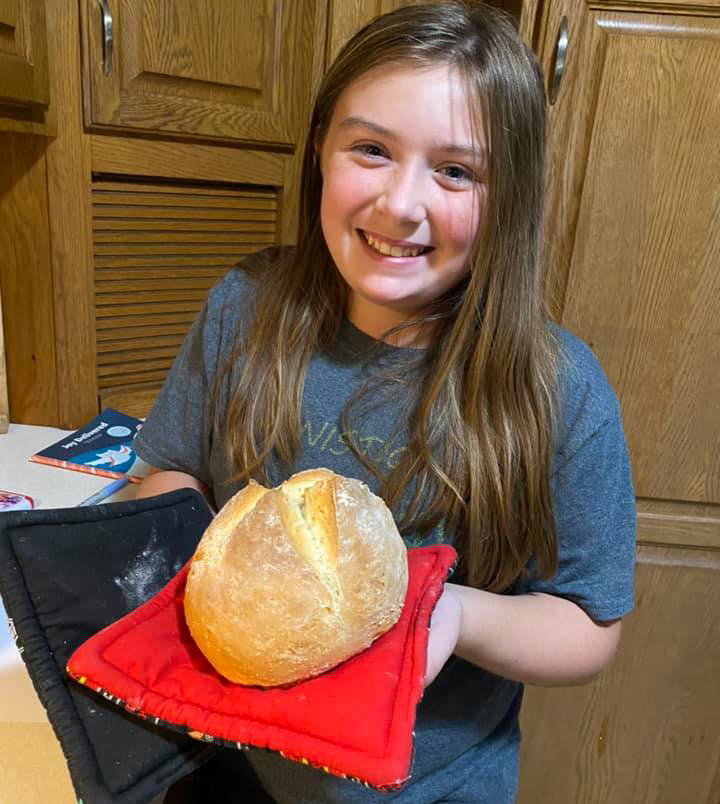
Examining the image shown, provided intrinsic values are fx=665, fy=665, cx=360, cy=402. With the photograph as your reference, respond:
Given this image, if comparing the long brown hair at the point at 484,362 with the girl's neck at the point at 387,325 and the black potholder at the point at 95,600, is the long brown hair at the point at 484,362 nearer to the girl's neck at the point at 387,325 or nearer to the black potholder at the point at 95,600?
the girl's neck at the point at 387,325

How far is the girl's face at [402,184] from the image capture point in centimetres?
73

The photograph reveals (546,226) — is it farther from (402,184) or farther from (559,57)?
(402,184)

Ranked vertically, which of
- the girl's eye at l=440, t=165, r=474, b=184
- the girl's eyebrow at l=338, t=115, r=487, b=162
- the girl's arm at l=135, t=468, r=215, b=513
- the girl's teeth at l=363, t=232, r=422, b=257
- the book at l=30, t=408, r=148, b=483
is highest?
the girl's eyebrow at l=338, t=115, r=487, b=162

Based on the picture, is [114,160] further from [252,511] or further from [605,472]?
[605,472]

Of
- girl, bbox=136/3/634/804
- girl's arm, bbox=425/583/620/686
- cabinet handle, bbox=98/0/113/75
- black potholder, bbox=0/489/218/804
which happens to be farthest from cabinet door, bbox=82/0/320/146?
girl's arm, bbox=425/583/620/686

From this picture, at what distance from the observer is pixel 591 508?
84 cm

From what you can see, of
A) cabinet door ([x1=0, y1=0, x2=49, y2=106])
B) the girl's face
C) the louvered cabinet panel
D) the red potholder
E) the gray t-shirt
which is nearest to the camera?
the red potholder

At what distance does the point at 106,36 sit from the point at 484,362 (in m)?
0.82

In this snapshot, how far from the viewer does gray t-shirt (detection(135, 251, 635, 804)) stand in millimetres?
834

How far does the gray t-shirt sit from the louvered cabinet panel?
0.48 metres

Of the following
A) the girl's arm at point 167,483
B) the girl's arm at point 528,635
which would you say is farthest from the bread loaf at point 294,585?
the girl's arm at point 167,483

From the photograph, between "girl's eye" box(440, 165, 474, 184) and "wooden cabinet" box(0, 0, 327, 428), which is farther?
"wooden cabinet" box(0, 0, 327, 428)

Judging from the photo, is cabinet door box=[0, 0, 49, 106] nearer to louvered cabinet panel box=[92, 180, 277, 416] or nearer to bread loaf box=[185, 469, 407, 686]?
louvered cabinet panel box=[92, 180, 277, 416]

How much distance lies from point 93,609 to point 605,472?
615 mm
